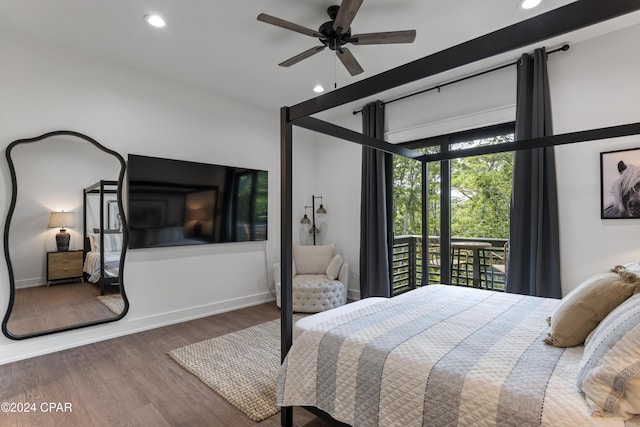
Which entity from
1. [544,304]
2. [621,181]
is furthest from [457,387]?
[621,181]

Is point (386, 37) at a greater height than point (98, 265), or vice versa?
point (386, 37)

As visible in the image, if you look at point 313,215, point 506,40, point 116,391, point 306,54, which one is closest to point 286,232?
point 506,40

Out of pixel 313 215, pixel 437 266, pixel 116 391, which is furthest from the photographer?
pixel 313 215

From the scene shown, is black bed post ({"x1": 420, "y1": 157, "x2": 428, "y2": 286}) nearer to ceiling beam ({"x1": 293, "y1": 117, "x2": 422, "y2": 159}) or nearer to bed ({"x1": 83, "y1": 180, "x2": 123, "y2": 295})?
ceiling beam ({"x1": 293, "y1": 117, "x2": 422, "y2": 159})

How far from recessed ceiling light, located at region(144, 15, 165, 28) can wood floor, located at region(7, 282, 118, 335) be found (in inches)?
Result: 97.3

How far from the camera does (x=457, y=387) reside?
1134mm

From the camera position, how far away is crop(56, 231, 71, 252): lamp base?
2906 mm

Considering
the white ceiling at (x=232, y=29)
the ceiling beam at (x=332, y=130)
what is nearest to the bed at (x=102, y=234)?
the white ceiling at (x=232, y=29)

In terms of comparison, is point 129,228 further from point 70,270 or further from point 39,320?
point 39,320

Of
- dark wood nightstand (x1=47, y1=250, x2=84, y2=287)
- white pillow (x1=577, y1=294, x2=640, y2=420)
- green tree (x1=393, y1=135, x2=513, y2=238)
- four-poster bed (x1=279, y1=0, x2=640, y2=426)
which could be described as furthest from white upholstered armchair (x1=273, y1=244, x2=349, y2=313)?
white pillow (x1=577, y1=294, x2=640, y2=420)

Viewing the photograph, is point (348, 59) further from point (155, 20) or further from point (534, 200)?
point (534, 200)

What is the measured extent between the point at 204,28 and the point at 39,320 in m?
2.95

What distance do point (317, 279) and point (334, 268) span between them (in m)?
0.29

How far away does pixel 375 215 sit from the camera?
166 inches
